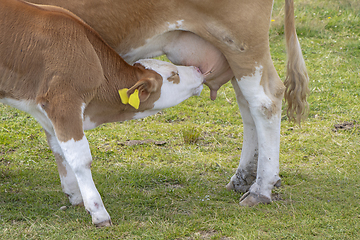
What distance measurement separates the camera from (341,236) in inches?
140

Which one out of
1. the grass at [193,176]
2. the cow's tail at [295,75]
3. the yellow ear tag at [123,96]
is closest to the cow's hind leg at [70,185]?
the grass at [193,176]

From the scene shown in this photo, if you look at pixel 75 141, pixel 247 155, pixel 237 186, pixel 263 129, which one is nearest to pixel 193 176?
pixel 237 186

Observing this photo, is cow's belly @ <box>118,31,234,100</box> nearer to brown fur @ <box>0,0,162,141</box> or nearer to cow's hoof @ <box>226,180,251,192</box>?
brown fur @ <box>0,0,162,141</box>

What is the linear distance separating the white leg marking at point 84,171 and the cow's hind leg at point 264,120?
135 centimetres

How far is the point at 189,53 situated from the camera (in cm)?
429

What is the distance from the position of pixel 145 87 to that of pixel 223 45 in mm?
802

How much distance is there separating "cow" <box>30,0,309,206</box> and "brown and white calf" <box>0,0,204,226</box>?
0.25 meters

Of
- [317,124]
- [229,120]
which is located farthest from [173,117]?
[317,124]

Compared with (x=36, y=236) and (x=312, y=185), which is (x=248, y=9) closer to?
(x=312, y=185)

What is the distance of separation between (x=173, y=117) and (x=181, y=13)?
2770 millimetres

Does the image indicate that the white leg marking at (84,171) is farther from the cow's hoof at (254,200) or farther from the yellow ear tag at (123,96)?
the cow's hoof at (254,200)

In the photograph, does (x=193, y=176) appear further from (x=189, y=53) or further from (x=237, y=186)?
(x=189, y=53)

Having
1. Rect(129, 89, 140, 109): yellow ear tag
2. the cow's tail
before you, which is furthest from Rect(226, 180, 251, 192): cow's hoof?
Rect(129, 89, 140, 109): yellow ear tag

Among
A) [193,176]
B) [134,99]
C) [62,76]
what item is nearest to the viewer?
[62,76]
